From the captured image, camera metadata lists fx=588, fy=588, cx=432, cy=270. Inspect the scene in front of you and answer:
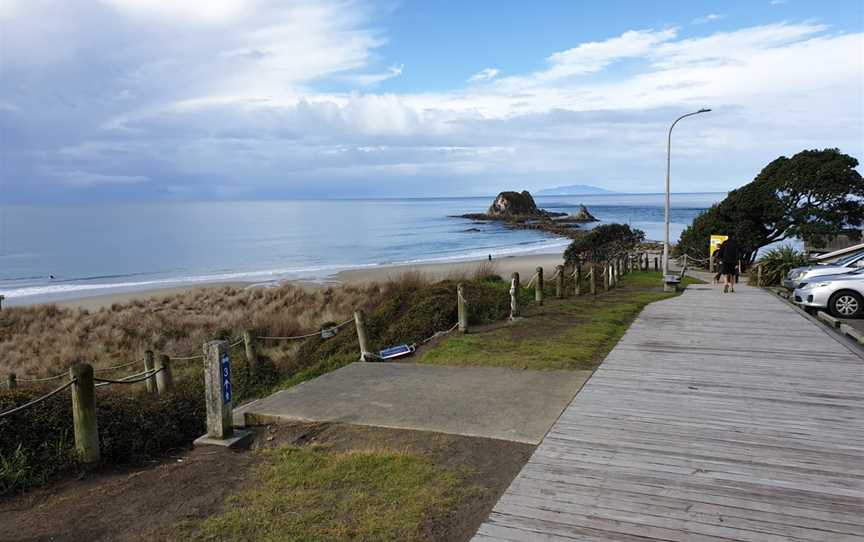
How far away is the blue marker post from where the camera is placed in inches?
226

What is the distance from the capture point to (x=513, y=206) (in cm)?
12762

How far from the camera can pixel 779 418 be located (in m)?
5.77

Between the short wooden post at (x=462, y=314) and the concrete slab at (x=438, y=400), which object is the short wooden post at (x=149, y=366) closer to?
the concrete slab at (x=438, y=400)

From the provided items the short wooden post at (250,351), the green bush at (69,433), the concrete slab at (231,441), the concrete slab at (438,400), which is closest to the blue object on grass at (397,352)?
the concrete slab at (438,400)

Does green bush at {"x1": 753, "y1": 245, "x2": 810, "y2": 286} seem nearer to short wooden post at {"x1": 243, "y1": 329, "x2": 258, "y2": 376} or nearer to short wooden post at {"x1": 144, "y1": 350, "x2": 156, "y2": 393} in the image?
short wooden post at {"x1": 243, "y1": 329, "x2": 258, "y2": 376}

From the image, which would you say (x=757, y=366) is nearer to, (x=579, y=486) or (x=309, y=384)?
(x=579, y=486)

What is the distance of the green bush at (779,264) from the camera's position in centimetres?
2300

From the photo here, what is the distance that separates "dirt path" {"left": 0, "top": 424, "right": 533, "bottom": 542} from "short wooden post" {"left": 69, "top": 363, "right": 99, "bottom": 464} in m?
0.23

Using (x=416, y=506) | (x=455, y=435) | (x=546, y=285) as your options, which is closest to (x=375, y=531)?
(x=416, y=506)

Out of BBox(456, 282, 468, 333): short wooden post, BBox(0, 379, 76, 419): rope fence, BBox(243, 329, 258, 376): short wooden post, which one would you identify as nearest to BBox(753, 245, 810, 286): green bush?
BBox(456, 282, 468, 333): short wooden post

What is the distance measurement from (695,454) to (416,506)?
2403mm

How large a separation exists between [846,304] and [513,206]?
380ft

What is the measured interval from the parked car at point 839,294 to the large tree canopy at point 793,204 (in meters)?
22.6

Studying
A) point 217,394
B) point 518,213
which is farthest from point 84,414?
point 518,213
